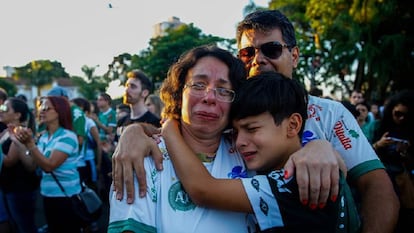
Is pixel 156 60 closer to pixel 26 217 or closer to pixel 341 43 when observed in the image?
pixel 341 43

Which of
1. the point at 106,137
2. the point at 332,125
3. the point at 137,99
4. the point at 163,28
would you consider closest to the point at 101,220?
the point at 106,137

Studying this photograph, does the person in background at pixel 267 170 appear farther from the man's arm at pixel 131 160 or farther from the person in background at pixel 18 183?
the person in background at pixel 18 183

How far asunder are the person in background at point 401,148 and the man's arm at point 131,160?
305cm

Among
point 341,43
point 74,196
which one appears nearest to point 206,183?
point 74,196

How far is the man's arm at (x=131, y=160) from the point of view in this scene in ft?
5.00

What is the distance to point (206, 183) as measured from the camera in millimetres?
1522

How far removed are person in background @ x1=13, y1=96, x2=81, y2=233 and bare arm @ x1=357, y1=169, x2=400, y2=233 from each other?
124 inches

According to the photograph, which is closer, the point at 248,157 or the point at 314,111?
the point at 248,157

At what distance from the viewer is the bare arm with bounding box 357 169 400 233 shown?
5.88 ft

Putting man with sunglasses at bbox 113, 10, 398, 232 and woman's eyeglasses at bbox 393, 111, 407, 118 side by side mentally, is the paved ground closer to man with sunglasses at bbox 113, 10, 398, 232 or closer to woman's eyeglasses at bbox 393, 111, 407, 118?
woman's eyeglasses at bbox 393, 111, 407, 118

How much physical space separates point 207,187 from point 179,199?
154 mm

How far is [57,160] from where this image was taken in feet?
13.2

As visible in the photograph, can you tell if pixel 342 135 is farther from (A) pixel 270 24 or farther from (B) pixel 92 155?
(B) pixel 92 155

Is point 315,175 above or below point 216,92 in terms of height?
below
